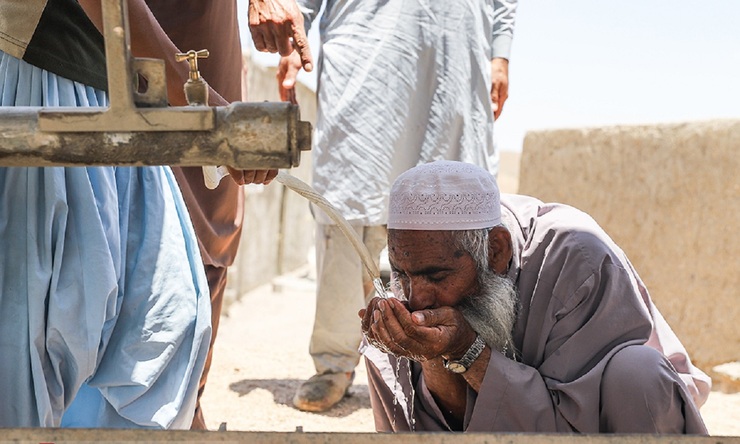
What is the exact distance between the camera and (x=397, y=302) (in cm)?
211

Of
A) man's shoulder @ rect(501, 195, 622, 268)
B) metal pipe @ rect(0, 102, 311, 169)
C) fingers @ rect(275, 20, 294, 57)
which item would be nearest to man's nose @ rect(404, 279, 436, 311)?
man's shoulder @ rect(501, 195, 622, 268)

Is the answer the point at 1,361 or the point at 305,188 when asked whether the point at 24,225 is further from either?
the point at 305,188

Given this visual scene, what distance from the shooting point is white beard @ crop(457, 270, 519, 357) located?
226cm

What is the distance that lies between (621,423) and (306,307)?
8446 millimetres

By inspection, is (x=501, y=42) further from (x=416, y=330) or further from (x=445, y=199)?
(x=416, y=330)

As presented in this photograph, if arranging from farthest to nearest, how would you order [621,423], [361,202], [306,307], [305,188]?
[306,307] < [361,202] < [621,423] < [305,188]

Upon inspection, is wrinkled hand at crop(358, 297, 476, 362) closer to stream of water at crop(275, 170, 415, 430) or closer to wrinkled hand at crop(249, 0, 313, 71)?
stream of water at crop(275, 170, 415, 430)

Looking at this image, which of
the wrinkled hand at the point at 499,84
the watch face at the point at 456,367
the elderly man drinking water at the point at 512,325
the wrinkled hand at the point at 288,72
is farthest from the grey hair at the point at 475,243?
the wrinkled hand at the point at 499,84

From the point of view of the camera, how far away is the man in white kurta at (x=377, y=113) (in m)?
4.14

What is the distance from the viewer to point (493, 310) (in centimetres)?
227

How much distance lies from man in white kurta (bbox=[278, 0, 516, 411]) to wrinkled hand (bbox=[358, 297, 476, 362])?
A: 197 centimetres

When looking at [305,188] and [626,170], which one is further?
[626,170]

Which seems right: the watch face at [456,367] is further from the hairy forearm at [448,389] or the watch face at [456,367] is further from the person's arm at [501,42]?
the person's arm at [501,42]

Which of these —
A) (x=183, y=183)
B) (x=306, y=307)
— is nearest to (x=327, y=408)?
(x=183, y=183)
